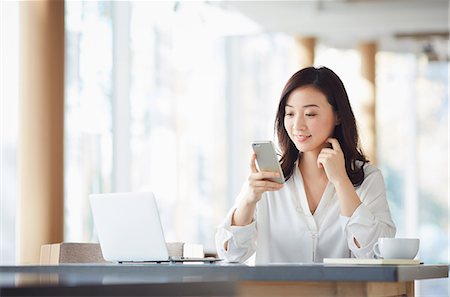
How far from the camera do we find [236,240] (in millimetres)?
3678

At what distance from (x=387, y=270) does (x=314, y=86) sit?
134 centimetres

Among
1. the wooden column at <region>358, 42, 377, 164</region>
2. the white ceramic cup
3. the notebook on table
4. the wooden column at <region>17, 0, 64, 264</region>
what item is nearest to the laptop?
the notebook on table

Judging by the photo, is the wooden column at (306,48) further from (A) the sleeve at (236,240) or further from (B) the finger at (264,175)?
(B) the finger at (264,175)

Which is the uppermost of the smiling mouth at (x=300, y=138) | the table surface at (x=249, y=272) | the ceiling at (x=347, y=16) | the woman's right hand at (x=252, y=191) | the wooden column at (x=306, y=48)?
the ceiling at (x=347, y=16)

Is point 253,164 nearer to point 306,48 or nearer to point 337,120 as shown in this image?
point 337,120

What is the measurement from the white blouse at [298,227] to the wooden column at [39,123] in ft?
6.74

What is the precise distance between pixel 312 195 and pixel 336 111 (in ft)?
1.11

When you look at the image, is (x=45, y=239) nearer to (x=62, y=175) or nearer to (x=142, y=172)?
(x=62, y=175)

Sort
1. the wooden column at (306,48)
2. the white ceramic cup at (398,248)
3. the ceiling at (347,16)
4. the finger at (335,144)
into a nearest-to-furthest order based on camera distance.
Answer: the white ceramic cup at (398,248) < the finger at (335,144) < the ceiling at (347,16) < the wooden column at (306,48)

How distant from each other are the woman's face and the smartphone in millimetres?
289


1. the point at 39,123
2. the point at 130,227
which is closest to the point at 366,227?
the point at 130,227

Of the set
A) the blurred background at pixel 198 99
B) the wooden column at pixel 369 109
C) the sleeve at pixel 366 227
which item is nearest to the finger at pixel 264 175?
the sleeve at pixel 366 227

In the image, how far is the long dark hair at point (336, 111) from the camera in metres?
3.90

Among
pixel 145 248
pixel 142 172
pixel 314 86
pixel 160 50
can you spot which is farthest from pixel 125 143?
pixel 145 248
